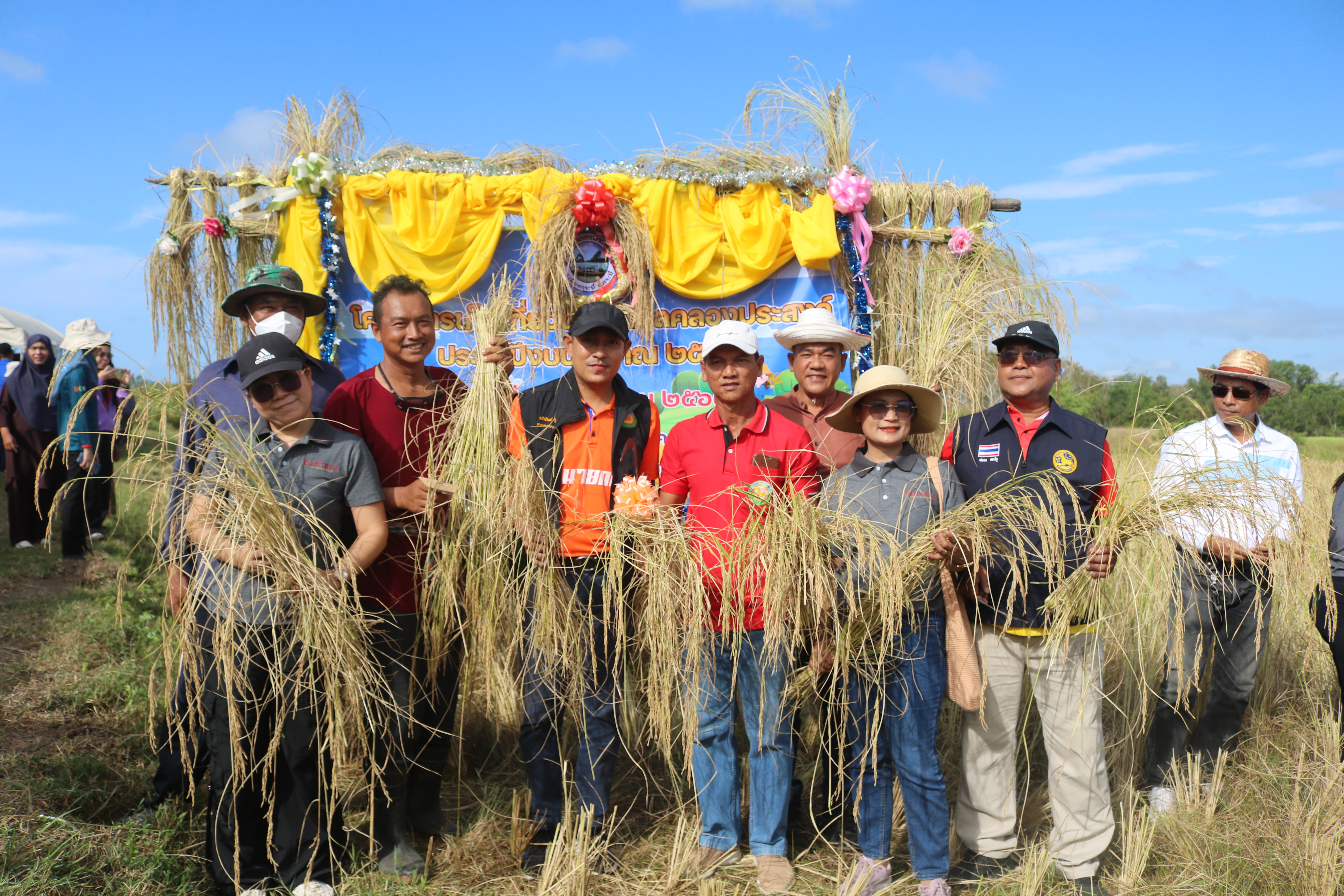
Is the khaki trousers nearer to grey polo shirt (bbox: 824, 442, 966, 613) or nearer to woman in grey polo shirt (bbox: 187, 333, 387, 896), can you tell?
grey polo shirt (bbox: 824, 442, 966, 613)

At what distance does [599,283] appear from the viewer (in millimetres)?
4551

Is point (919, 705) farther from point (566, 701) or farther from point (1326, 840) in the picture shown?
point (1326, 840)

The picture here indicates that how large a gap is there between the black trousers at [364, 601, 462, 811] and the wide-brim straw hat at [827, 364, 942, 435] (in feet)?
4.84

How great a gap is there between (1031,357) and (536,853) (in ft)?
7.27

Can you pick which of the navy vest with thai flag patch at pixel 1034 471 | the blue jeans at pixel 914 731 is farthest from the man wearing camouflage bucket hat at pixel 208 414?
the navy vest with thai flag patch at pixel 1034 471

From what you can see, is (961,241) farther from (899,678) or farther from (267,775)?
(267,775)

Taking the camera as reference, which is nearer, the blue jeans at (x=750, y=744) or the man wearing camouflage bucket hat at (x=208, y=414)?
the man wearing camouflage bucket hat at (x=208, y=414)

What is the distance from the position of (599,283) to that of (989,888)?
327cm

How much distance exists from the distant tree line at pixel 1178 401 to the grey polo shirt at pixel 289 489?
2.20m

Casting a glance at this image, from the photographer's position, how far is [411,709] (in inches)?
103

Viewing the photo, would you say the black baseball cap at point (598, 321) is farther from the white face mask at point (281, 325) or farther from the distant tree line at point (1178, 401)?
the distant tree line at point (1178, 401)

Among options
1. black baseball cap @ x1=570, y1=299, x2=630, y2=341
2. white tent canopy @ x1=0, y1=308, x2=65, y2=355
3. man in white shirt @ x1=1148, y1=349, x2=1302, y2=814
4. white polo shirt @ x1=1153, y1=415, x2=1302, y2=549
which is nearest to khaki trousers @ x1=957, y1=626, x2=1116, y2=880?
white polo shirt @ x1=1153, y1=415, x2=1302, y2=549

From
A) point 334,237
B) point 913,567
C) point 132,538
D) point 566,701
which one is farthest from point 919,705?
point 132,538

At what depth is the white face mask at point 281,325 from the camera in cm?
289
